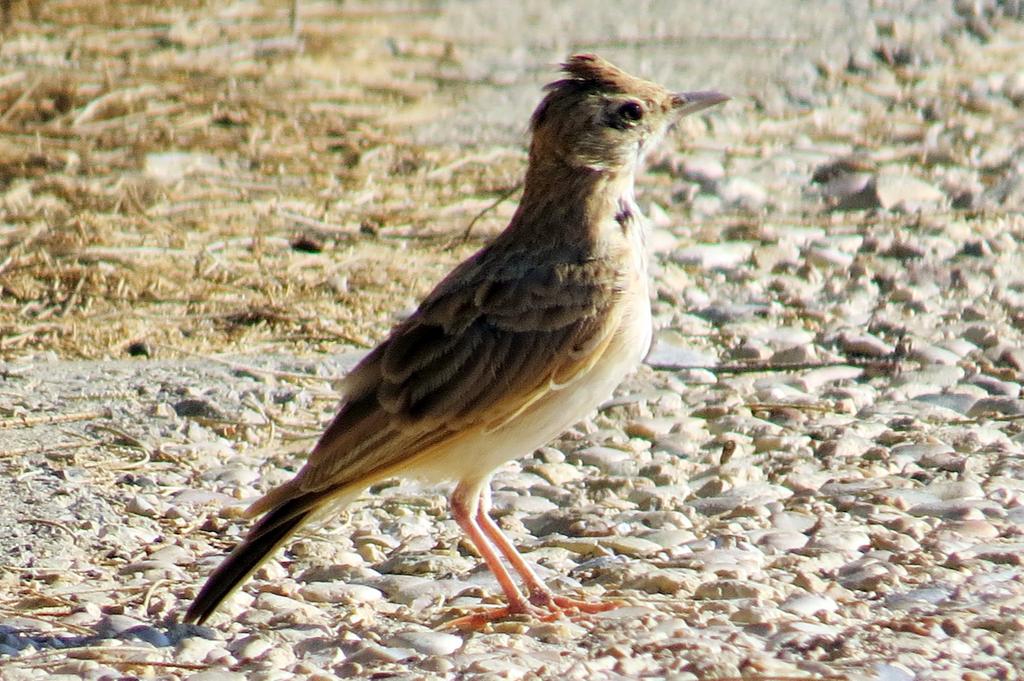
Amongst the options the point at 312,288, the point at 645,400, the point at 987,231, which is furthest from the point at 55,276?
the point at 987,231

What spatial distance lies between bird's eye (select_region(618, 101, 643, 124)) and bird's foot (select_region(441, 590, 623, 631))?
5.42 feet

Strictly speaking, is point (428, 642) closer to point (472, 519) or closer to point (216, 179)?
point (472, 519)

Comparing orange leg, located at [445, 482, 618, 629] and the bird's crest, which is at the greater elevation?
the bird's crest

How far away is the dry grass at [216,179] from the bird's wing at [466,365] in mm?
1970

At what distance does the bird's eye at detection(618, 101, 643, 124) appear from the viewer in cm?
567

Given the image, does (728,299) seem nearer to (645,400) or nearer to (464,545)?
(645,400)

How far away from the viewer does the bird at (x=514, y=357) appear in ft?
16.4

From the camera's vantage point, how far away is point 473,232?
28.1ft

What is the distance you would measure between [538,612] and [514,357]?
79 cm

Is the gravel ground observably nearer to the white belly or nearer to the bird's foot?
the bird's foot

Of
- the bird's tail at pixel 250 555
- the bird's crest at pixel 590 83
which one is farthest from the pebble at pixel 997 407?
the bird's tail at pixel 250 555

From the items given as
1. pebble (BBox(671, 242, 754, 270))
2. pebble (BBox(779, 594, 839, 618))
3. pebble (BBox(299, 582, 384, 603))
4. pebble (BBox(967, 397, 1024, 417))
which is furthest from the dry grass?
pebble (BBox(779, 594, 839, 618))

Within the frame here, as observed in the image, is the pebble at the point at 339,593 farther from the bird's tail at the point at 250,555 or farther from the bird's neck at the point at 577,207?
the bird's neck at the point at 577,207

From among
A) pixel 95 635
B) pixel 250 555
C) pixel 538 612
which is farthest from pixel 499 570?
pixel 95 635
